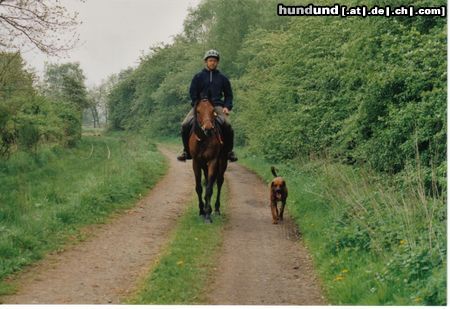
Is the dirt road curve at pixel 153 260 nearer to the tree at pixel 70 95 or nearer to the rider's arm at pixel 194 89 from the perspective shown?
the rider's arm at pixel 194 89

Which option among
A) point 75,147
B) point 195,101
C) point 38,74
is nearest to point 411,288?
point 195,101

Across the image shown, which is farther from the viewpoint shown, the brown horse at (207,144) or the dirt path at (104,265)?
the brown horse at (207,144)

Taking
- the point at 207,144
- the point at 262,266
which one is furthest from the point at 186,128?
the point at 262,266

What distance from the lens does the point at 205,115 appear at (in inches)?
411

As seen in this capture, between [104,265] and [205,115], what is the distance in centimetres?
396

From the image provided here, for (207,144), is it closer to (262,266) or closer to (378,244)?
(262,266)

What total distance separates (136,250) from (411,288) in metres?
4.59

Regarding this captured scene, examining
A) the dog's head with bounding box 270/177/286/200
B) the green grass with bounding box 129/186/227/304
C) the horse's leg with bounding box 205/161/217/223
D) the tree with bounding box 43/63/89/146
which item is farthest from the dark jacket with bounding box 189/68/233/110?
the tree with bounding box 43/63/89/146

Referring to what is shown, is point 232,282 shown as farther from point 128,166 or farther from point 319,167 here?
point 128,166

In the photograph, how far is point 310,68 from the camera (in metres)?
15.3

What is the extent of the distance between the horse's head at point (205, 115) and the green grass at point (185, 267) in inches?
76.0

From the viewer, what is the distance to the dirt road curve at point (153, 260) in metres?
6.36

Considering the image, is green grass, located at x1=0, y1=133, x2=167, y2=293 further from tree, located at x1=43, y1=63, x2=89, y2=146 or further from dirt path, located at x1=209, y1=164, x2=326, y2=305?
tree, located at x1=43, y1=63, x2=89, y2=146

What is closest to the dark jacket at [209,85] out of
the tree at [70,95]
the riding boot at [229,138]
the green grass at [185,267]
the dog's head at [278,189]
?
the riding boot at [229,138]
